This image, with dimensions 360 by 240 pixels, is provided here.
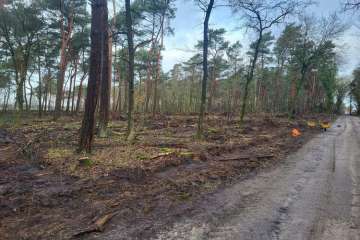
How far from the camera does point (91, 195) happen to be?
4828mm

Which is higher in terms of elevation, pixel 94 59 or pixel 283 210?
pixel 94 59

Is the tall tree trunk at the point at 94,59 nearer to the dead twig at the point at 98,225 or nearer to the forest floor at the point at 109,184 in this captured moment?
the forest floor at the point at 109,184

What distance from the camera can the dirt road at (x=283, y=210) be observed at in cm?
361

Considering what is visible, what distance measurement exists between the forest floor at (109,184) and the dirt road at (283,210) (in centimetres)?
37

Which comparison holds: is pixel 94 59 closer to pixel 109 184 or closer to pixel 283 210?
pixel 109 184

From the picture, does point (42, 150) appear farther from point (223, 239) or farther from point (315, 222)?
point (315, 222)

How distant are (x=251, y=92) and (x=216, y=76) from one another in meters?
10.8

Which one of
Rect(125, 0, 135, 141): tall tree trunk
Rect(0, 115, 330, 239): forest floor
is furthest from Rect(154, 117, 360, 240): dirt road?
Rect(125, 0, 135, 141): tall tree trunk

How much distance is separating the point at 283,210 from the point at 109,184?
326 cm

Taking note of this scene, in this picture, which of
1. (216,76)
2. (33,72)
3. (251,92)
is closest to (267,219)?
(33,72)

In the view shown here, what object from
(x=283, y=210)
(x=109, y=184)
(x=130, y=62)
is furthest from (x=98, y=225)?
(x=130, y=62)

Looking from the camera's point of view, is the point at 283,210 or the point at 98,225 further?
the point at 283,210

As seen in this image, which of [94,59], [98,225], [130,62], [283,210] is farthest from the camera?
[130,62]

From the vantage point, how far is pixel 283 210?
14.5 feet
